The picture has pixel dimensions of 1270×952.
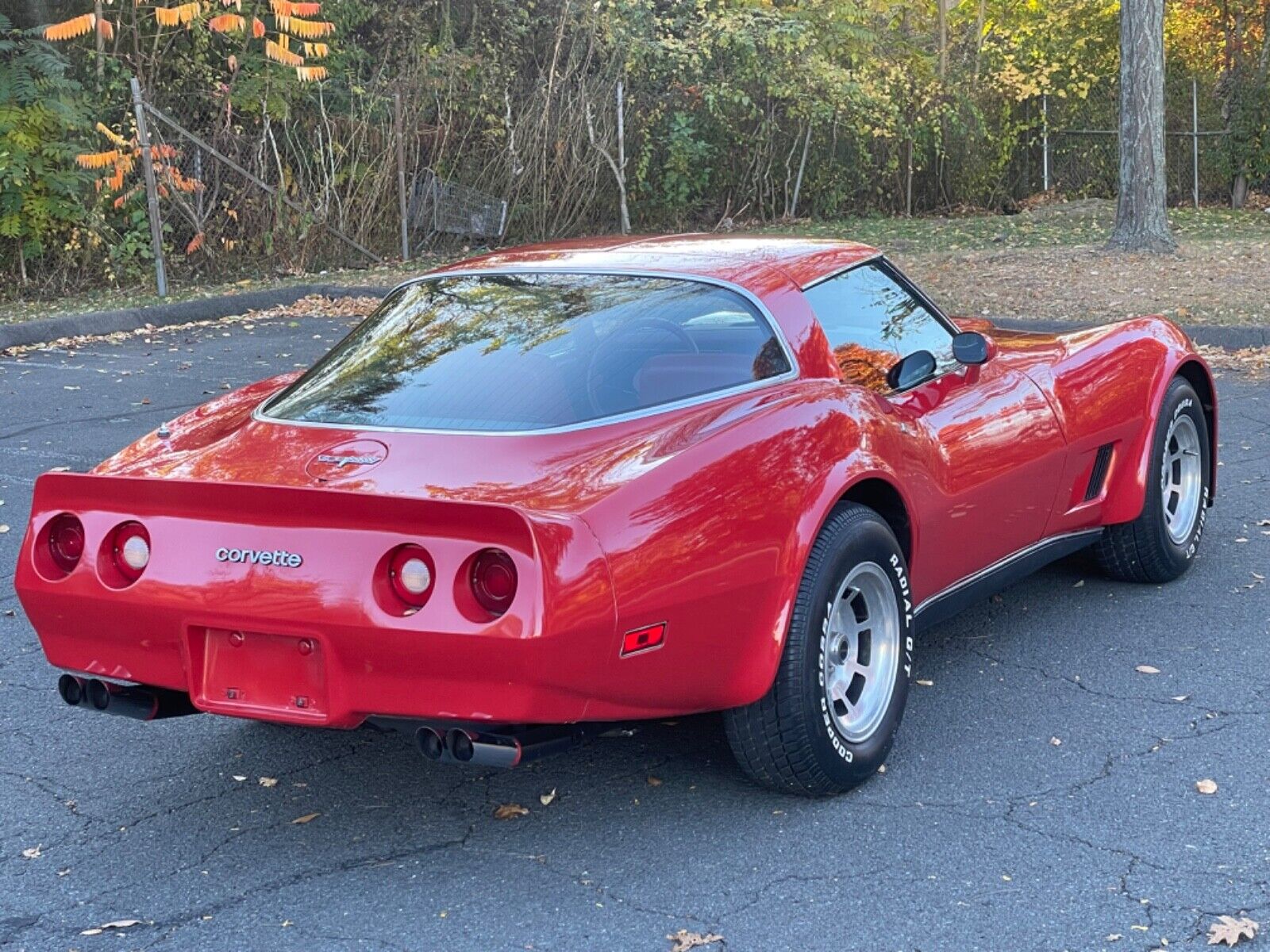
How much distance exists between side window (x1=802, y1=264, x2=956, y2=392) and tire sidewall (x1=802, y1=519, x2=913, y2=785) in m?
0.59

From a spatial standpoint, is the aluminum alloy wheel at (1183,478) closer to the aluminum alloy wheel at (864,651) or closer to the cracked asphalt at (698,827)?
the cracked asphalt at (698,827)

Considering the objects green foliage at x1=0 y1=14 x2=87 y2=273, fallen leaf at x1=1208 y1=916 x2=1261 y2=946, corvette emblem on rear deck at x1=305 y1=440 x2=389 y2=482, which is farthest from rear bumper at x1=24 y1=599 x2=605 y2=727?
green foliage at x1=0 y1=14 x2=87 y2=273

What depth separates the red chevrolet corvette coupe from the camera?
310 centimetres

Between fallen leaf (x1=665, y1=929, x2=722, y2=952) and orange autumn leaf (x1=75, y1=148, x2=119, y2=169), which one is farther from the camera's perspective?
orange autumn leaf (x1=75, y1=148, x2=119, y2=169)

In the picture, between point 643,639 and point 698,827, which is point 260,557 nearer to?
point 643,639

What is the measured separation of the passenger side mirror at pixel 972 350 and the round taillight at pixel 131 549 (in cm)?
237

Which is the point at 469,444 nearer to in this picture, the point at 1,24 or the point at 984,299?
the point at 984,299

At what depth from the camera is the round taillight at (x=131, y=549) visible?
3383 millimetres

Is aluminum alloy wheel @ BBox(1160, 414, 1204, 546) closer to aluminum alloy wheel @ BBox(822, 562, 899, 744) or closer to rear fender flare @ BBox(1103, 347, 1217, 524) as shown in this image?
rear fender flare @ BBox(1103, 347, 1217, 524)

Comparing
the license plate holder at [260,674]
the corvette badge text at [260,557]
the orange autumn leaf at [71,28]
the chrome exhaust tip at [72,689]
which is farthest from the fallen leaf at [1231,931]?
the orange autumn leaf at [71,28]

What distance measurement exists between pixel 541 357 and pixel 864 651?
3.68 feet

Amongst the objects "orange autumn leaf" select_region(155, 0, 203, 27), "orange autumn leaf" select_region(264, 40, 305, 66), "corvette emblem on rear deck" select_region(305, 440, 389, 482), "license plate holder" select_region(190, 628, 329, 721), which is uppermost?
"orange autumn leaf" select_region(155, 0, 203, 27)

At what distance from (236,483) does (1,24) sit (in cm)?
1405

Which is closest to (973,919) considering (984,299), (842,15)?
(984,299)
